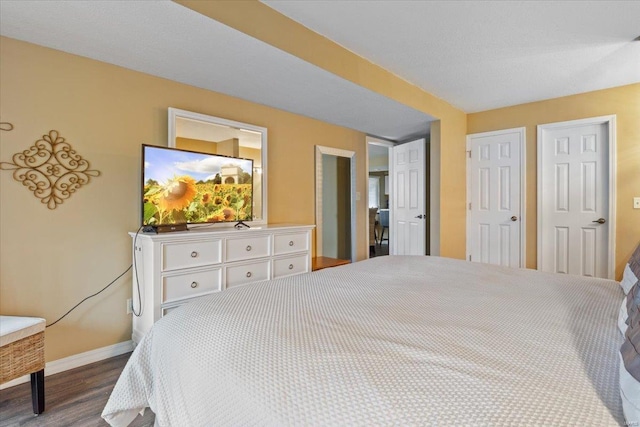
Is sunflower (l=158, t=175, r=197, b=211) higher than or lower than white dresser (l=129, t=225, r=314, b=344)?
higher

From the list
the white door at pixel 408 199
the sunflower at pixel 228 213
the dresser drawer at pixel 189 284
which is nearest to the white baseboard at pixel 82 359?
the dresser drawer at pixel 189 284

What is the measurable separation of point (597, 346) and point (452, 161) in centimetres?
348

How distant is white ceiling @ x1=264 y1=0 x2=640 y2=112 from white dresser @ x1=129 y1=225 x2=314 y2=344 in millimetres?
1686

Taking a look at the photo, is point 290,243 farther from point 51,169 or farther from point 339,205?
point 51,169

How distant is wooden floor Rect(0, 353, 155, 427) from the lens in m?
1.59

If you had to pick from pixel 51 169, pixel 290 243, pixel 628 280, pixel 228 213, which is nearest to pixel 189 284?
pixel 228 213

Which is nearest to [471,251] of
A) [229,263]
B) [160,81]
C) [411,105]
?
[411,105]

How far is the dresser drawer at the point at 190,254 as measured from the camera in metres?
2.12

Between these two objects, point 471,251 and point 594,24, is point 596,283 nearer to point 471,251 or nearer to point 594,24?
point 594,24

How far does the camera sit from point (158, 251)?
6.81 feet

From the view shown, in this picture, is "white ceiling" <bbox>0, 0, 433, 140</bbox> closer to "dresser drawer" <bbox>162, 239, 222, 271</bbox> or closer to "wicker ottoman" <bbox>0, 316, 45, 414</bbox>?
"dresser drawer" <bbox>162, 239, 222, 271</bbox>

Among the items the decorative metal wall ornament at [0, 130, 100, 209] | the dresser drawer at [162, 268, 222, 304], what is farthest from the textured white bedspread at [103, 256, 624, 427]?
the decorative metal wall ornament at [0, 130, 100, 209]

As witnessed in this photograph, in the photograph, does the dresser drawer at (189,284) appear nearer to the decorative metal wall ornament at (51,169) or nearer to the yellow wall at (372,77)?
the decorative metal wall ornament at (51,169)

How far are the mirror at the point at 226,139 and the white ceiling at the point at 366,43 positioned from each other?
31 cm
